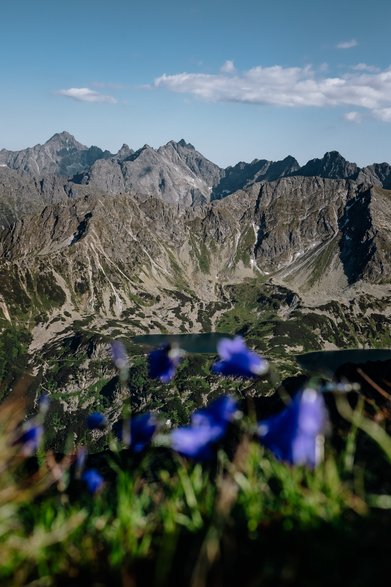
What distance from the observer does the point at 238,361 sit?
4977mm

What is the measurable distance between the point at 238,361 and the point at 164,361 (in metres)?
1.16

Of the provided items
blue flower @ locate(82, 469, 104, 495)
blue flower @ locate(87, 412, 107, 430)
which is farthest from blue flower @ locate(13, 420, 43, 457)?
blue flower @ locate(87, 412, 107, 430)

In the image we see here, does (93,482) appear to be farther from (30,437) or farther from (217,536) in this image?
(217,536)

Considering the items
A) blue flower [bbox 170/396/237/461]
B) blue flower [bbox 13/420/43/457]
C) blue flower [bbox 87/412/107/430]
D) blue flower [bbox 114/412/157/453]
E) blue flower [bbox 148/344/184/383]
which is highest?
blue flower [bbox 148/344/184/383]

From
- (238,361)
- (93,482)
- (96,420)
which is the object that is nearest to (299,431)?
(238,361)

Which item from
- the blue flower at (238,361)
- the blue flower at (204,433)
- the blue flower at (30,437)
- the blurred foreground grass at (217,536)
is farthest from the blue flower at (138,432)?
the blue flower at (238,361)

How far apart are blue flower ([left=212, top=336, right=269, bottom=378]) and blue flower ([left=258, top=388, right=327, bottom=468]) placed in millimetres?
792

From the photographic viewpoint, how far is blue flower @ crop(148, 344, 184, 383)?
5.80m

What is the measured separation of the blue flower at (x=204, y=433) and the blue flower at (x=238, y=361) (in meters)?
0.41

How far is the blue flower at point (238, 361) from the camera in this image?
195 inches

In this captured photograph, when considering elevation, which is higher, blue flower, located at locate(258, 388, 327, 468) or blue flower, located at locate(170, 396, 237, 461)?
blue flower, located at locate(258, 388, 327, 468)

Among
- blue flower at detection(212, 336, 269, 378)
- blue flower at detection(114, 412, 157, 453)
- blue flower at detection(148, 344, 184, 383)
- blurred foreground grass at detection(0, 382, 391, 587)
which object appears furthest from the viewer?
blue flower at detection(114, 412, 157, 453)

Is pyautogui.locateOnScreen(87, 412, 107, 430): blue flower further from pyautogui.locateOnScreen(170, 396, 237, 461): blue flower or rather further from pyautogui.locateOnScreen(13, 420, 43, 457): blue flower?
pyautogui.locateOnScreen(170, 396, 237, 461): blue flower

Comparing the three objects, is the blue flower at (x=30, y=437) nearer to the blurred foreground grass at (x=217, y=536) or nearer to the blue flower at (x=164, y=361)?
the blurred foreground grass at (x=217, y=536)
